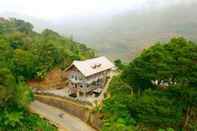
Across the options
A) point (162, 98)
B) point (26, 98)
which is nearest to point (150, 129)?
point (162, 98)

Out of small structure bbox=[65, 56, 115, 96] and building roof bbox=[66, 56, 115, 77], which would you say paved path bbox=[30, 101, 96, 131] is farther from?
building roof bbox=[66, 56, 115, 77]

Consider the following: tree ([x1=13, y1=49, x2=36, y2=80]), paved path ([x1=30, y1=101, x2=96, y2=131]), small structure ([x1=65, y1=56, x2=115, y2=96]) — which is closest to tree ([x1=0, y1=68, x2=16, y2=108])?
paved path ([x1=30, y1=101, x2=96, y2=131])

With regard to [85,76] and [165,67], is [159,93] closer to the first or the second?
[165,67]

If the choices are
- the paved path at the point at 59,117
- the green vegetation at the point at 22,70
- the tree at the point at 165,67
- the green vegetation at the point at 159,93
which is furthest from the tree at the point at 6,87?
the tree at the point at 165,67

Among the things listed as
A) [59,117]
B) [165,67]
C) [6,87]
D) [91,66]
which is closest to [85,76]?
[91,66]

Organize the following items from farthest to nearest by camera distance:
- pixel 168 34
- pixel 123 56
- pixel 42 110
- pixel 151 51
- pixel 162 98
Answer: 1. pixel 168 34
2. pixel 123 56
3. pixel 42 110
4. pixel 151 51
5. pixel 162 98

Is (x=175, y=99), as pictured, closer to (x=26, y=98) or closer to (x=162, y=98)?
(x=162, y=98)
